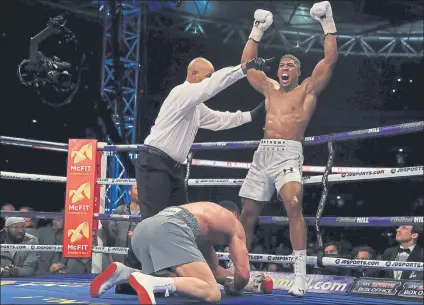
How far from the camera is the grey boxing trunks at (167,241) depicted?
8.67 feet

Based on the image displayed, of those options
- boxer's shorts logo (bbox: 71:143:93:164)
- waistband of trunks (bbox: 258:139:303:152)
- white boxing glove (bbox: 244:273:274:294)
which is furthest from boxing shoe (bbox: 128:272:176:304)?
boxer's shorts logo (bbox: 71:143:93:164)

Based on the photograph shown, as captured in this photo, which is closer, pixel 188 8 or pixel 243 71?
pixel 243 71

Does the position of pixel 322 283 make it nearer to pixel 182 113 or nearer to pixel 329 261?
pixel 329 261

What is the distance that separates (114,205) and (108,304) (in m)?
5.59

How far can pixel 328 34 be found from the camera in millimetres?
3453

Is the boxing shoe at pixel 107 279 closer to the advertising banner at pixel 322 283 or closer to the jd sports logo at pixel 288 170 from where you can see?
the jd sports logo at pixel 288 170

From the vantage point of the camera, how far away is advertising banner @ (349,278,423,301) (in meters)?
3.10

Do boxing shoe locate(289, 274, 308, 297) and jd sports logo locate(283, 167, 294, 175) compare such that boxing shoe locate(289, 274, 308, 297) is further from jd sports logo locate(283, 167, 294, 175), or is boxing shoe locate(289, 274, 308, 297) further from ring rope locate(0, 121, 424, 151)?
ring rope locate(0, 121, 424, 151)

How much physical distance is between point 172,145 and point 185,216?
0.68m

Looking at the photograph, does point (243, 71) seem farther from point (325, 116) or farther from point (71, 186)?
point (325, 116)

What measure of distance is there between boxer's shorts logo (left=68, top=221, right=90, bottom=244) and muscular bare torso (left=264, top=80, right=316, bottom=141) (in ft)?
4.95

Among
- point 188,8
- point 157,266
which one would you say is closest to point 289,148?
point 157,266

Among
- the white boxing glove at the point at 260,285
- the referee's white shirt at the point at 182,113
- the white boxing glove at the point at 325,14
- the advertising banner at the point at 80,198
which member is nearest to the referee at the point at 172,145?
the referee's white shirt at the point at 182,113

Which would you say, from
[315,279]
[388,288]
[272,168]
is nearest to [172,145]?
[272,168]
